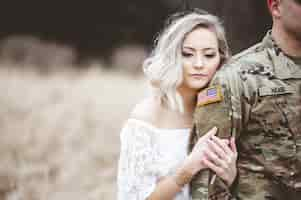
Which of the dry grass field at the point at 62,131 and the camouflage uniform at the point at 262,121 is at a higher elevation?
the camouflage uniform at the point at 262,121

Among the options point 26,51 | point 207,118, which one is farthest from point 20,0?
point 207,118

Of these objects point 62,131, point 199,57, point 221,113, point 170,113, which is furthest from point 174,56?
point 62,131

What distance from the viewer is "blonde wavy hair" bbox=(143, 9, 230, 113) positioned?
1.98 m

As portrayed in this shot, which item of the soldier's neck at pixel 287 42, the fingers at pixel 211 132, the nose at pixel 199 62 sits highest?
the soldier's neck at pixel 287 42

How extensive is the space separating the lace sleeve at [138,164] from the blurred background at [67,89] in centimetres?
178

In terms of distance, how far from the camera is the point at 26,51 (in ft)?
13.4

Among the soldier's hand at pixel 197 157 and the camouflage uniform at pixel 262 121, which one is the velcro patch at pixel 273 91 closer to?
the camouflage uniform at pixel 262 121

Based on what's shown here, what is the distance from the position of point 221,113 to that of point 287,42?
26 centimetres

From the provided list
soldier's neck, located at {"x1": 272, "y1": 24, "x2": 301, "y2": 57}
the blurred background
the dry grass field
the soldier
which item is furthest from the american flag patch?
the dry grass field

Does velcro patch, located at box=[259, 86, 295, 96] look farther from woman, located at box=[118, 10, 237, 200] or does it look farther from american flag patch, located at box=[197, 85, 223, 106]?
woman, located at box=[118, 10, 237, 200]

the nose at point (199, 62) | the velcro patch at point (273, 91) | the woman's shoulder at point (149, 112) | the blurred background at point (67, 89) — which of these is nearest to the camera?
the velcro patch at point (273, 91)

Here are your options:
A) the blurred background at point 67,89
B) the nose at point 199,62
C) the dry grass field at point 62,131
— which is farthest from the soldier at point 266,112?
the dry grass field at point 62,131

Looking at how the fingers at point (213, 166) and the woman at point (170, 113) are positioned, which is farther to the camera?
the woman at point (170, 113)

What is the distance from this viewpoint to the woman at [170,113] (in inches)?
77.5
